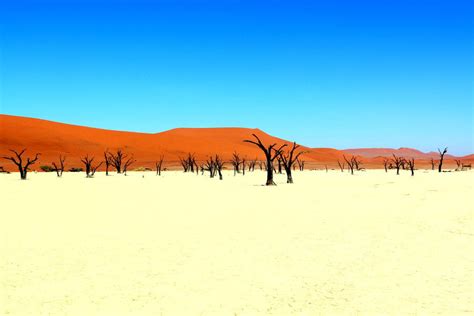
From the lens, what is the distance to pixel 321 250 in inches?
347

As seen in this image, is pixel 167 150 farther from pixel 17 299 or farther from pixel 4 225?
pixel 17 299

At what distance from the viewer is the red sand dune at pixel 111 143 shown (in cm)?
8550

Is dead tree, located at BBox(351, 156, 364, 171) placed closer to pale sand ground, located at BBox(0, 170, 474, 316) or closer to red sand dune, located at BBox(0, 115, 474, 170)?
red sand dune, located at BBox(0, 115, 474, 170)

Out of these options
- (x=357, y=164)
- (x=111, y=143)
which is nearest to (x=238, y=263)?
(x=357, y=164)

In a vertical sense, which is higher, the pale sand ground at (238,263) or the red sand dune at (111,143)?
the red sand dune at (111,143)

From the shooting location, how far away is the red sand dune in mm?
85500

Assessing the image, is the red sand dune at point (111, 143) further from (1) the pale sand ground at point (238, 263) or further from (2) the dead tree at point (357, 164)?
(1) the pale sand ground at point (238, 263)

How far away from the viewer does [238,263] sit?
782 cm

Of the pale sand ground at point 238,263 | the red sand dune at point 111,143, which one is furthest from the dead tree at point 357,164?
the pale sand ground at point 238,263

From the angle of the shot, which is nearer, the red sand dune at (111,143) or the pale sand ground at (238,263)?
the pale sand ground at (238,263)

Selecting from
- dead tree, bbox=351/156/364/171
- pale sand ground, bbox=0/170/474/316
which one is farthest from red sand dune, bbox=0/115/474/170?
pale sand ground, bbox=0/170/474/316

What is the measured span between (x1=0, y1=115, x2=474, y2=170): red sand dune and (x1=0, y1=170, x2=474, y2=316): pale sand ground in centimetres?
6126

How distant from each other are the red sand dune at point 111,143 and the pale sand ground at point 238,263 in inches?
2412

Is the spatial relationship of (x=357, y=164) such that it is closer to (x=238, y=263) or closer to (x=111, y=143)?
(x=111, y=143)
